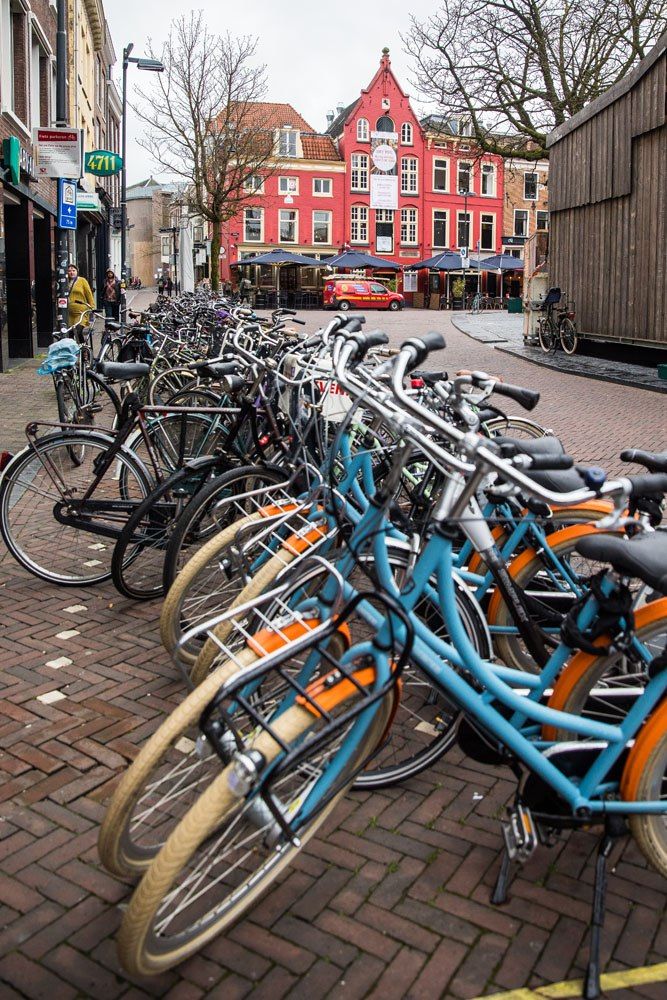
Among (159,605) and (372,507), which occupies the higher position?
(372,507)

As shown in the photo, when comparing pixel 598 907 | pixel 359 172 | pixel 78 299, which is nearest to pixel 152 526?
pixel 598 907

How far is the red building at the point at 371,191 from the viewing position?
56844 millimetres

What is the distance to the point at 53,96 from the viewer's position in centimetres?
2084

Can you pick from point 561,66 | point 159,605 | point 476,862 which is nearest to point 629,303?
point 561,66

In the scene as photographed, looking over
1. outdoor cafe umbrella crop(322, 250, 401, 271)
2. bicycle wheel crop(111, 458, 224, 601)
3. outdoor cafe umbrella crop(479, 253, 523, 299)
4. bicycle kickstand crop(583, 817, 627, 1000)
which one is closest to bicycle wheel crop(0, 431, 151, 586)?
bicycle wheel crop(111, 458, 224, 601)

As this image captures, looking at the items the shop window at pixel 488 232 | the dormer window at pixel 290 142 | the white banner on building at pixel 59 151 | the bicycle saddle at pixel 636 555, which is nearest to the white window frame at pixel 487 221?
the shop window at pixel 488 232

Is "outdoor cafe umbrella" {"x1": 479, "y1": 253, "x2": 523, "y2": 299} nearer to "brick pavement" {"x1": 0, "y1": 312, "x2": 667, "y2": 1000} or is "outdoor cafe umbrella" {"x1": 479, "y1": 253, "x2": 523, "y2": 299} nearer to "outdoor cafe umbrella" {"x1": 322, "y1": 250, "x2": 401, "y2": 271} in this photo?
"outdoor cafe umbrella" {"x1": 322, "y1": 250, "x2": 401, "y2": 271}

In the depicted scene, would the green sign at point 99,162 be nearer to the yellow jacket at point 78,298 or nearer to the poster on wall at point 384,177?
the yellow jacket at point 78,298

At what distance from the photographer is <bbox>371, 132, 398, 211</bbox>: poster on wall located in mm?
57406

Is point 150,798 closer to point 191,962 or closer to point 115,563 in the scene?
point 191,962

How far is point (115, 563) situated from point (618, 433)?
6.18 meters

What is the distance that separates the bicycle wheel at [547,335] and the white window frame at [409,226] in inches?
1660

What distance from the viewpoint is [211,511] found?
14.2ft

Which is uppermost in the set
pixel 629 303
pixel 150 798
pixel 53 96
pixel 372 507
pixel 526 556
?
pixel 53 96
